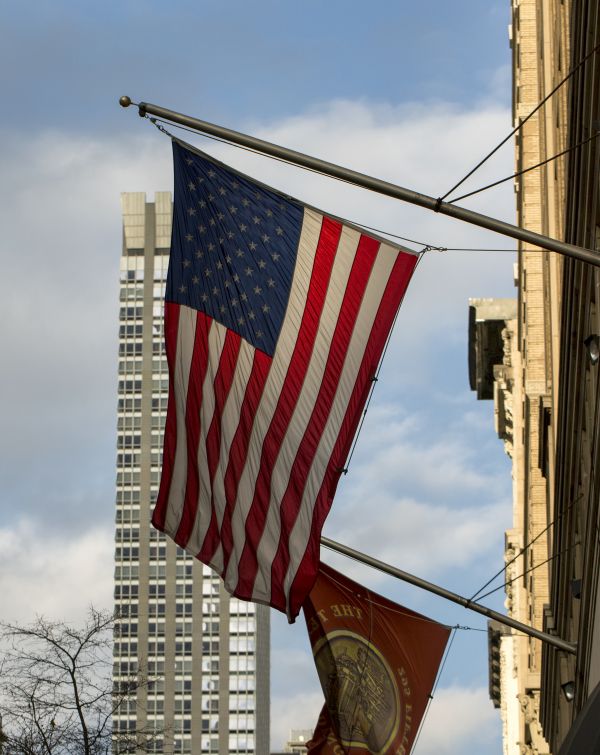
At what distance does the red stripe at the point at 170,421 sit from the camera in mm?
15727

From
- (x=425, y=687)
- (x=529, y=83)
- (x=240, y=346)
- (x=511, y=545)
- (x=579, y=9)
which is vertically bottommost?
(x=425, y=687)

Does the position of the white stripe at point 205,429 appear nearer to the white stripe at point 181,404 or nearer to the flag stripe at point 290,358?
the white stripe at point 181,404

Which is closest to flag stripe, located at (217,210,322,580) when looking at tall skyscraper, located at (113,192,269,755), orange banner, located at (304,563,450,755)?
orange banner, located at (304,563,450,755)

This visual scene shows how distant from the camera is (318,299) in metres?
14.4

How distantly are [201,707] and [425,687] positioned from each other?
13738 cm

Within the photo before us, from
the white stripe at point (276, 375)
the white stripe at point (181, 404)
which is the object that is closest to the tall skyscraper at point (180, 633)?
the white stripe at point (181, 404)

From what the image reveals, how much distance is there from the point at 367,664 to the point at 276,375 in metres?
5.09

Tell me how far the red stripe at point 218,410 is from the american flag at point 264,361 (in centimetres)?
2

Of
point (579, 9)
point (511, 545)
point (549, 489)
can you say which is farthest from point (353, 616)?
point (511, 545)

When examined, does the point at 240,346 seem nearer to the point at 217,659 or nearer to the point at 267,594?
the point at 267,594

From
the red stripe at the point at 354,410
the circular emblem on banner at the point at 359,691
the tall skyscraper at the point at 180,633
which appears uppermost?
the tall skyscraper at the point at 180,633

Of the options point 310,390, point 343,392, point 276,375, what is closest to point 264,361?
point 276,375

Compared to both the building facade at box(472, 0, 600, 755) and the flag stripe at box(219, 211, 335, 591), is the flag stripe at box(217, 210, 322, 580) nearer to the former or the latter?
the flag stripe at box(219, 211, 335, 591)

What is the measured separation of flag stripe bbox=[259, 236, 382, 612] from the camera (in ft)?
46.4
